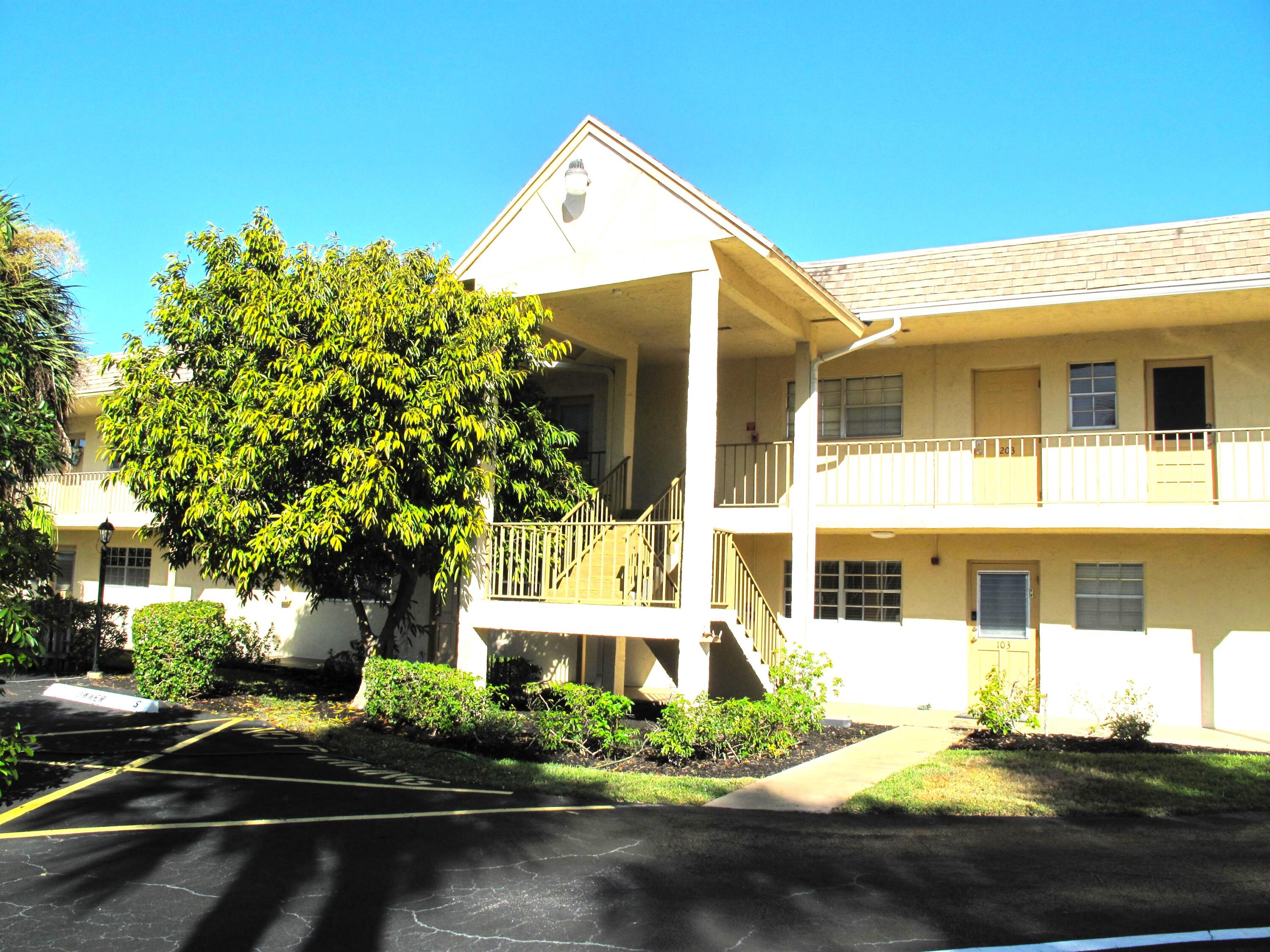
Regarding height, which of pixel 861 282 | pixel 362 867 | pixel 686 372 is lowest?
pixel 362 867

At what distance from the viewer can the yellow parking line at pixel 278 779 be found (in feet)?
29.2

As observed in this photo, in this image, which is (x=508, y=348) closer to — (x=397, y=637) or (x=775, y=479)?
(x=775, y=479)

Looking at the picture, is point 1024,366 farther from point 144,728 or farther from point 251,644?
point 251,644

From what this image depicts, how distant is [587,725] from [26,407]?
5.80 meters

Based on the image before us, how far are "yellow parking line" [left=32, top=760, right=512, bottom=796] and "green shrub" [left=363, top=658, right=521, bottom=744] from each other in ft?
5.15

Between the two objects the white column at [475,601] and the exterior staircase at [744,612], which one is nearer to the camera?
the exterior staircase at [744,612]

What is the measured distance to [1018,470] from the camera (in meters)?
14.3

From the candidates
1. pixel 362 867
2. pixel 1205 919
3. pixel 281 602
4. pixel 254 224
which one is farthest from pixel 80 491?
pixel 1205 919

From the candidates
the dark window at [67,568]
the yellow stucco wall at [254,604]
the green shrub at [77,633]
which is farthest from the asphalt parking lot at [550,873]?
the dark window at [67,568]

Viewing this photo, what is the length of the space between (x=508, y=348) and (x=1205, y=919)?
30.2 feet

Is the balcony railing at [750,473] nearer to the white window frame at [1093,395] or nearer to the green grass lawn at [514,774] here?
the white window frame at [1093,395]

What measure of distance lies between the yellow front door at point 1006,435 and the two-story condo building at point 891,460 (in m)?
0.04

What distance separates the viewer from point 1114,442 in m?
13.9

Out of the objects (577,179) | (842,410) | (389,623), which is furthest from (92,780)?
(842,410)
